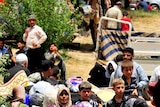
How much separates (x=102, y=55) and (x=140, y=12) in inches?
489

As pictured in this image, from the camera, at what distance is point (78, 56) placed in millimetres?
15703

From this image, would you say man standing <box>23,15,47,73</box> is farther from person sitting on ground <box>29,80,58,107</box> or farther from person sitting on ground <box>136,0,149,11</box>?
person sitting on ground <box>136,0,149,11</box>

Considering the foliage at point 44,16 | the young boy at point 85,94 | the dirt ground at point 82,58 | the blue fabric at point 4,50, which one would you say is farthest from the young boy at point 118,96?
the foliage at point 44,16

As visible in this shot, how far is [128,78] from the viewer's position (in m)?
8.15

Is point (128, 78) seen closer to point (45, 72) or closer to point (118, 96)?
point (118, 96)

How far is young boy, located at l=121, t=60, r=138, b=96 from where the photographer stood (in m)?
7.99

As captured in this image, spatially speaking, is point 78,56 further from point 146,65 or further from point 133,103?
point 133,103

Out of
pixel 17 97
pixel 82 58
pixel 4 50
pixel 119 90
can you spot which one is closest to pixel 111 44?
pixel 4 50

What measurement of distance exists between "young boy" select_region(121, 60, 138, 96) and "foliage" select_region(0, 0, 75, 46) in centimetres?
562

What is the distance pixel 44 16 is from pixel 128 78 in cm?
586

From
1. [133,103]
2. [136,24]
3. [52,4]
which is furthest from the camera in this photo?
[136,24]

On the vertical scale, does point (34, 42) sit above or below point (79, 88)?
below

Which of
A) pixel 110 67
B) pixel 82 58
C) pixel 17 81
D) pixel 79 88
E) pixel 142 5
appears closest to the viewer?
pixel 79 88

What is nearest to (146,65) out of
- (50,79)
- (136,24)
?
(50,79)
